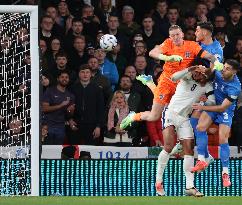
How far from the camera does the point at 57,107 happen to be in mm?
21281

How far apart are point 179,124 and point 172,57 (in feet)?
3.50

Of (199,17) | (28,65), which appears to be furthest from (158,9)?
(28,65)

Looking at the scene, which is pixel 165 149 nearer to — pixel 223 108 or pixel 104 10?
pixel 223 108

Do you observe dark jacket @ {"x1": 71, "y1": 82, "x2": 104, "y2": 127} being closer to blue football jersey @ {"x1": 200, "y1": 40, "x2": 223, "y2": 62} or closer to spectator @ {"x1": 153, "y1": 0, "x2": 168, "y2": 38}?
spectator @ {"x1": 153, "y1": 0, "x2": 168, "y2": 38}

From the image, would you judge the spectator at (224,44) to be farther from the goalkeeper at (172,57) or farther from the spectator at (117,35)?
the goalkeeper at (172,57)

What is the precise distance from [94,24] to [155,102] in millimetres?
4671

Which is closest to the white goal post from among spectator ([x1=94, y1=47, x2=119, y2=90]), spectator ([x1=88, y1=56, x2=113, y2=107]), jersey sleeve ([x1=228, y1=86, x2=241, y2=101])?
jersey sleeve ([x1=228, y1=86, x2=241, y2=101])

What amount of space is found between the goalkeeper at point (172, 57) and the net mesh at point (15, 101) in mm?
1956

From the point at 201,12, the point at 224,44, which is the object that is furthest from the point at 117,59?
the point at 201,12

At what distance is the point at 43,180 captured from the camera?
2000cm

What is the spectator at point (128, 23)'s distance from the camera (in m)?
23.2

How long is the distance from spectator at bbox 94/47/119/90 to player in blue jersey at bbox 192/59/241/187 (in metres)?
4.02

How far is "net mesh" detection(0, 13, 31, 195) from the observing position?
1891 centimetres

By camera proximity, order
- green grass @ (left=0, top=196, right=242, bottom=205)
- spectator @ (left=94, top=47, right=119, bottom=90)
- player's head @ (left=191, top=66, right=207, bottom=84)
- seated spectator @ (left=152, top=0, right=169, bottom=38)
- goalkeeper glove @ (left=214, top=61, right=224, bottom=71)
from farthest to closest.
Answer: seated spectator @ (left=152, top=0, right=169, bottom=38) → spectator @ (left=94, top=47, right=119, bottom=90) → player's head @ (left=191, top=66, right=207, bottom=84) → goalkeeper glove @ (left=214, top=61, right=224, bottom=71) → green grass @ (left=0, top=196, right=242, bottom=205)
